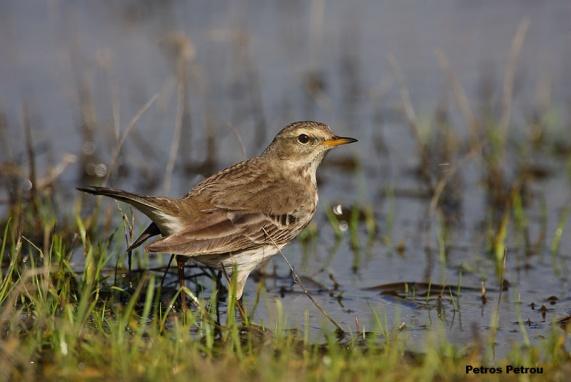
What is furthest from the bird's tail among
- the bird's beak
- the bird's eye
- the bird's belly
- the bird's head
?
the bird's beak

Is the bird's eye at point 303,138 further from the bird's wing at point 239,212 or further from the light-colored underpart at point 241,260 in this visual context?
the light-colored underpart at point 241,260

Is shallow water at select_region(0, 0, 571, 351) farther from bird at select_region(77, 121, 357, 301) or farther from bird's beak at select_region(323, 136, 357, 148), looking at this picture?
bird's beak at select_region(323, 136, 357, 148)

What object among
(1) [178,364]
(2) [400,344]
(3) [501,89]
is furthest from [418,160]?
(1) [178,364]

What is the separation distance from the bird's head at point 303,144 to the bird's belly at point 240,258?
2.79ft

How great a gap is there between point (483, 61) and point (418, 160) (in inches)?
135

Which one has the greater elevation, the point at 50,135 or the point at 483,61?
the point at 483,61

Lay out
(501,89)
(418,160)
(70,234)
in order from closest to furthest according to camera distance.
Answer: (70,234)
(418,160)
(501,89)

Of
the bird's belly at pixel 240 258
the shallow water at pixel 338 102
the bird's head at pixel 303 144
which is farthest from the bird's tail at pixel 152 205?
the bird's head at pixel 303 144

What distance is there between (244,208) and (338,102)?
5.82 meters

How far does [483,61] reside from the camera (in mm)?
13766

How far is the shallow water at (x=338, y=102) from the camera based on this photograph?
7.76 m

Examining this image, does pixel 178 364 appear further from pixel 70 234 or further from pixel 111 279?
pixel 70 234

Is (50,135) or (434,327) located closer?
(434,327)

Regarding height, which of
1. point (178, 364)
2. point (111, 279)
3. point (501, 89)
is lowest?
point (178, 364)
